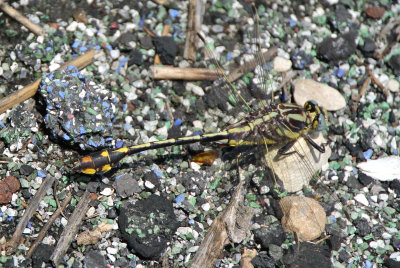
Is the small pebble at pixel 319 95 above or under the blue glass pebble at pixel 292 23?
under

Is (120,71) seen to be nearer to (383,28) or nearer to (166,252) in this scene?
(166,252)

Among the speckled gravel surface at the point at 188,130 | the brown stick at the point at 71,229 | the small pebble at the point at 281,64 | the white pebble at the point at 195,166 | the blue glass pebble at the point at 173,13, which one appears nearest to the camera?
the brown stick at the point at 71,229

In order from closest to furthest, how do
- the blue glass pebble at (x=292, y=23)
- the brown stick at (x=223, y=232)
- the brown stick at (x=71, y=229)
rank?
the brown stick at (x=71, y=229)
the brown stick at (x=223, y=232)
the blue glass pebble at (x=292, y=23)

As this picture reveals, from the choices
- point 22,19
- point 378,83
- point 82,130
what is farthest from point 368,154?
point 22,19

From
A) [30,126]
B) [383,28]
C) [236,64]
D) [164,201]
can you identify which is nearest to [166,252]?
[164,201]

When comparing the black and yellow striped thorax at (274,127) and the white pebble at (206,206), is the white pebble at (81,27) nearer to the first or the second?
the black and yellow striped thorax at (274,127)

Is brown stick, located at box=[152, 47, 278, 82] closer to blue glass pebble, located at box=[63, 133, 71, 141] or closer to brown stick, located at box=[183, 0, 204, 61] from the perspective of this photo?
brown stick, located at box=[183, 0, 204, 61]

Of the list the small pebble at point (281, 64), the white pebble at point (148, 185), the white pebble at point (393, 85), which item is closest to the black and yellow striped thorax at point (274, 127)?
the white pebble at point (148, 185)

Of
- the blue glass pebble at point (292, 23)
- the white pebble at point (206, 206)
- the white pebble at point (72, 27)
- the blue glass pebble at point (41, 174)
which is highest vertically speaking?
the blue glass pebble at point (292, 23)

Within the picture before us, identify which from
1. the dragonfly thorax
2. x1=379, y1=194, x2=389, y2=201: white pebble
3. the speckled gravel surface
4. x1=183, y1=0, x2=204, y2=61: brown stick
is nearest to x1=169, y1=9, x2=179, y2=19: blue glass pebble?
the speckled gravel surface
